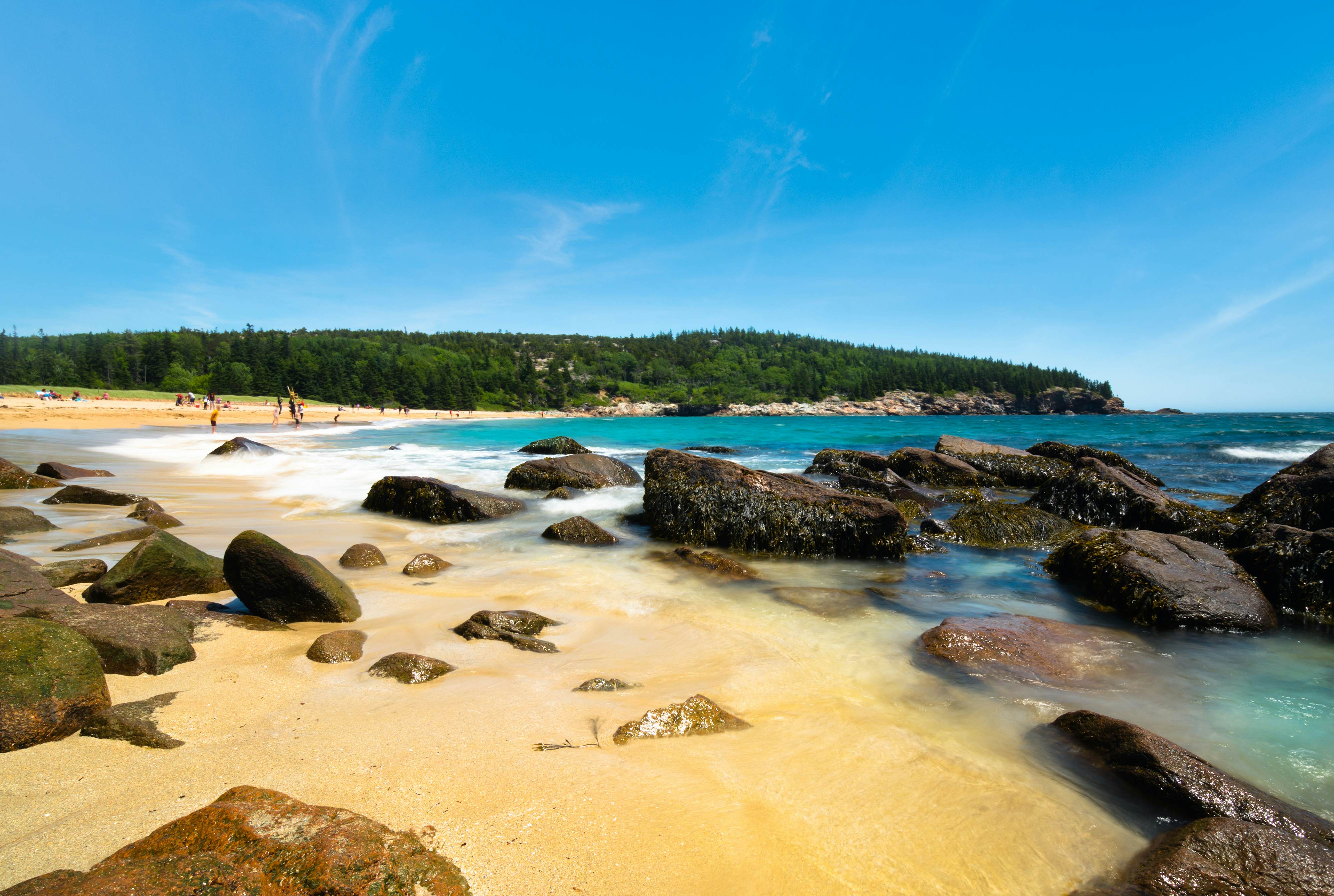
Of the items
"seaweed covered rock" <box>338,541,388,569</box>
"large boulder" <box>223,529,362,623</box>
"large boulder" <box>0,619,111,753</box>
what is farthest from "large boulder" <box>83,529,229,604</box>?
"large boulder" <box>0,619,111,753</box>

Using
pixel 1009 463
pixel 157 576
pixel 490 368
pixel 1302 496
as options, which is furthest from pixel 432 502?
pixel 490 368

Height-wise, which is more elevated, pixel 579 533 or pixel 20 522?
pixel 20 522

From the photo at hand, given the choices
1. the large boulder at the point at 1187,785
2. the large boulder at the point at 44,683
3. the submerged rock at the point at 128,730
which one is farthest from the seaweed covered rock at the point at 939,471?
the large boulder at the point at 44,683

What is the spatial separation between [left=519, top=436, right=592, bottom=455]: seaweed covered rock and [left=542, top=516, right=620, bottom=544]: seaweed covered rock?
10294 mm

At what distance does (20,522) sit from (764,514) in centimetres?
934

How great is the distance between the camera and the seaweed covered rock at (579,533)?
8227mm

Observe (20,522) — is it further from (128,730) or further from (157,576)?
(128,730)

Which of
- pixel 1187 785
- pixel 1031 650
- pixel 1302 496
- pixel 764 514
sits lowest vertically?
pixel 1031 650

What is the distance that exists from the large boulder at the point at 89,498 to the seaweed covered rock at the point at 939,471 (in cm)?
1556

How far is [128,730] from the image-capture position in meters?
2.78

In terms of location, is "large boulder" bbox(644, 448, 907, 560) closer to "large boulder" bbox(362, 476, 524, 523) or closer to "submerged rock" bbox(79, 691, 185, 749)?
"large boulder" bbox(362, 476, 524, 523)

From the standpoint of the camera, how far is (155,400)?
63812 millimetres

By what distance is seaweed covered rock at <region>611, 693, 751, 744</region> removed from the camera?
3203 millimetres

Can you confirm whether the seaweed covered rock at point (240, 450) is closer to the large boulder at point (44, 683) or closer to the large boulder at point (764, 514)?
the large boulder at point (764, 514)
